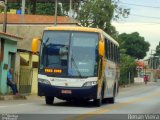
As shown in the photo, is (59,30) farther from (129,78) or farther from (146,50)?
(146,50)

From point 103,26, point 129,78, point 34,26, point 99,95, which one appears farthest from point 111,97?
point 129,78

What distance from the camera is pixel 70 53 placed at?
23.0 meters

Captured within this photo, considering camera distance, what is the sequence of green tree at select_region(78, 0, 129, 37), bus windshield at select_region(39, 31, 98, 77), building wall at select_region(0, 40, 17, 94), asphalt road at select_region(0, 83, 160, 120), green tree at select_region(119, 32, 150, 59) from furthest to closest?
green tree at select_region(119, 32, 150, 59) < green tree at select_region(78, 0, 129, 37) < building wall at select_region(0, 40, 17, 94) < bus windshield at select_region(39, 31, 98, 77) < asphalt road at select_region(0, 83, 160, 120)

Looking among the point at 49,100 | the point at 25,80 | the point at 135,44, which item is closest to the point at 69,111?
the point at 49,100

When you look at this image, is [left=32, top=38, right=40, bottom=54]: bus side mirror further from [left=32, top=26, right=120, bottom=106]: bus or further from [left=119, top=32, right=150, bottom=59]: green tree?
[left=119, top=32, right=150, bottom=59]: green tree

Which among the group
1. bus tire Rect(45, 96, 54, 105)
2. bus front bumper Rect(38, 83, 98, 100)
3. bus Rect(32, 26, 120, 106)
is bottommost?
bus tire Rect(45, 96, 54, 105)

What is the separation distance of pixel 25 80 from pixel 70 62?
12113mm

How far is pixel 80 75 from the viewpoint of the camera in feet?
74.3

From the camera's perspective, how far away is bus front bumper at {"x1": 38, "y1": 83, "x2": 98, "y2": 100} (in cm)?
2267

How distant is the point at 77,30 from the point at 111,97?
6639 millimetres

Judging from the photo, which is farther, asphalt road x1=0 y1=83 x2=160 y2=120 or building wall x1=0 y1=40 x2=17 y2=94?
building wall x1=0 y1=40 x2=17 y2=94

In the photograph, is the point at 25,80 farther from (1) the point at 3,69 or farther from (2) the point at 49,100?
(2) the point at 49,100

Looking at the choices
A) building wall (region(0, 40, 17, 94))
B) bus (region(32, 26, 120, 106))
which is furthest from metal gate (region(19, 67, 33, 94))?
bus (region(32, 26, 120, 106))

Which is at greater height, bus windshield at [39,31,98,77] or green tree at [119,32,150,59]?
bus windshield at [39,31,98,77]
